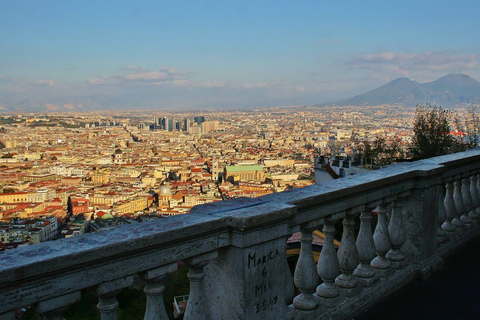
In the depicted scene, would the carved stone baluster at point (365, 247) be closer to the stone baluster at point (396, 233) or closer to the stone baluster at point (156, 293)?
the stone baluster at point (396, 233)

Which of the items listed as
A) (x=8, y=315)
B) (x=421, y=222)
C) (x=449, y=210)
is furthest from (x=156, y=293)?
(x=449, y=210)

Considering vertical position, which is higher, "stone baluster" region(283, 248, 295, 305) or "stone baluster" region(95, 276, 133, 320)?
"stone baluster" region(95, 276, 133, 320)

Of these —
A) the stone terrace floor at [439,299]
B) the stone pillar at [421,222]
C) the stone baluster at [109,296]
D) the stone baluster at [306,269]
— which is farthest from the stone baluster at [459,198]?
the stone baluster at [109,296]

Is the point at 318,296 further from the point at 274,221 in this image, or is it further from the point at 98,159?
the point at 98,159

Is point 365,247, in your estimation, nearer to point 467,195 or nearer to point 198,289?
point 198,289

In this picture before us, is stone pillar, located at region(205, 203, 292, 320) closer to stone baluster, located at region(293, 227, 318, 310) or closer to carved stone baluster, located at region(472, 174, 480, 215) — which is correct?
stone baluster, located at region(293, 227, 318, 310)

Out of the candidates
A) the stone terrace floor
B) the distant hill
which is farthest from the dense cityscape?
the distant hill

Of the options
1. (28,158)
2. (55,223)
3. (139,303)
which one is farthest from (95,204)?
(28,158)
